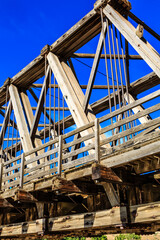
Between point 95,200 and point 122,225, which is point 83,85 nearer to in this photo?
point 95,200

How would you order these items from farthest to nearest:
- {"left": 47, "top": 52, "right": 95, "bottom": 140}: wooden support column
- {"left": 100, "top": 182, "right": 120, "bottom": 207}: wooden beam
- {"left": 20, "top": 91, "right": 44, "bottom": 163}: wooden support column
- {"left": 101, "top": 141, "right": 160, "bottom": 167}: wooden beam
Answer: {"left": 20, "top": 91, "right": 44, "bottom": 163}: wooden support column, {"left": 47, "top": 52, "right": 95, "bottom": 140}: wooden support column, {"left": 100, "top": 182, "right": 120, "bottom": 207}: wooden beam, {"left": 101, "top": 141, "right": 160, "bottom": 167}: wooden beam

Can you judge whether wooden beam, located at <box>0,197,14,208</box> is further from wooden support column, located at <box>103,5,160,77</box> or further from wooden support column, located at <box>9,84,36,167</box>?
wooden support column, located at <box>103,5,160,77</box>

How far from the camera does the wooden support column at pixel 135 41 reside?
7894mm

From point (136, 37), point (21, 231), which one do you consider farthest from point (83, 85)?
point (21, 231)

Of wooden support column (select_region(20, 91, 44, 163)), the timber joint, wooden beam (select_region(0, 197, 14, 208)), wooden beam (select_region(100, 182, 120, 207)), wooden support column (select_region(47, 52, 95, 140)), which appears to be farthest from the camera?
wooden support column (select_region(20, 91, 44, 163))

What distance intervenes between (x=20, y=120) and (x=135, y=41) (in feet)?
19.1

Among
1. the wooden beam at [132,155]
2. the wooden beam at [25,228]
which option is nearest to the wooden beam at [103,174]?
the wooden beam at [132,155]

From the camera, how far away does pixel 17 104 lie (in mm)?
12797

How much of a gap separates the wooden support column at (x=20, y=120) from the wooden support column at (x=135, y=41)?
206 inches

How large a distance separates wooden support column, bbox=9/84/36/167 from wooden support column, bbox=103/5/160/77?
523 centimetres

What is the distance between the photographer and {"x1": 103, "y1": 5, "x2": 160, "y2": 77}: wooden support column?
25.9ft

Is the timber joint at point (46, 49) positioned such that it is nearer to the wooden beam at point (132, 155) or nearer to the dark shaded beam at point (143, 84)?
the dark shaded beam at point (143, 84)

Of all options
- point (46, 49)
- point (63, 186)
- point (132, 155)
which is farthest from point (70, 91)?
point (132, 155)

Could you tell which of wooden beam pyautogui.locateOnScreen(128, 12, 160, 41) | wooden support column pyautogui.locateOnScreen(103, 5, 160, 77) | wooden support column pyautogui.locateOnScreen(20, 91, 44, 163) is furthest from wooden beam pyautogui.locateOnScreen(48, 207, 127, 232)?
wooden beam pyautogui.locateOnScreen(128, 12, 160, 41)
